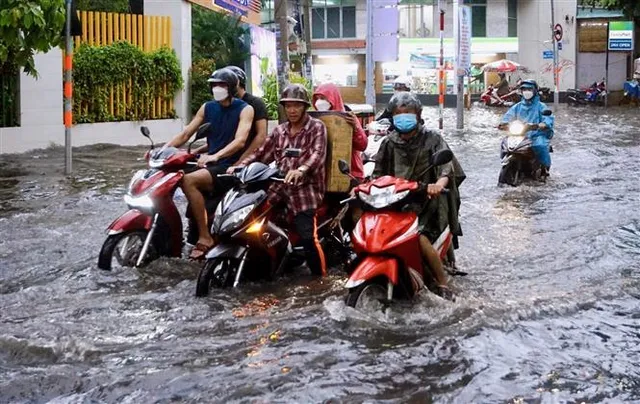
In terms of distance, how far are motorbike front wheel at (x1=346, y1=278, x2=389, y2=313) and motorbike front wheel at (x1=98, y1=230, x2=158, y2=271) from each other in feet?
6.65

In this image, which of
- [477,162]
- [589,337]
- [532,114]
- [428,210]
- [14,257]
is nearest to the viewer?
[589,337]

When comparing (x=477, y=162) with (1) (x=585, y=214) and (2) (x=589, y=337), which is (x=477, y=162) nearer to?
(1) (x=585, y=214)

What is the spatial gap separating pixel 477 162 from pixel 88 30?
7485mm

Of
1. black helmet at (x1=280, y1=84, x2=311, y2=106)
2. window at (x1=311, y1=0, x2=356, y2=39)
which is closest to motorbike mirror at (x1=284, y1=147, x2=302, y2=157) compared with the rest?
black helmet at (x1=280, y1=84, x2=311, y2=106)

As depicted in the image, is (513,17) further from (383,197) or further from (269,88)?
(383,197)

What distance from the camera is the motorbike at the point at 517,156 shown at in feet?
39.7

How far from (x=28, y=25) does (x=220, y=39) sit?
1114 cm

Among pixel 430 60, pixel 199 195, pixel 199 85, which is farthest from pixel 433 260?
pixel 430 60

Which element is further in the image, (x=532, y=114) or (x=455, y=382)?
(x=532, y=114)

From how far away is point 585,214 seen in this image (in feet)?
32.6

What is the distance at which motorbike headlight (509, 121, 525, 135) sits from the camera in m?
12.1

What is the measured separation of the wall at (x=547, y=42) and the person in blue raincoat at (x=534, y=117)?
105 ft

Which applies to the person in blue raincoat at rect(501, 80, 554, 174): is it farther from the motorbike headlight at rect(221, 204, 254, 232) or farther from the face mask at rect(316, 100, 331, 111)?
the motorbike headlight at rect(221, 204, 254, 232)

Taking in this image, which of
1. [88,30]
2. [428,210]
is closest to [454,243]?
[428,210]
